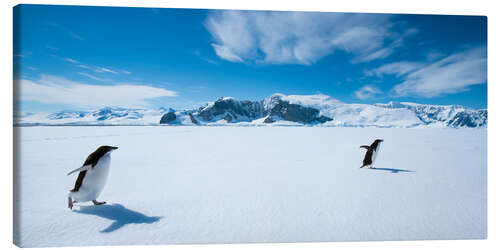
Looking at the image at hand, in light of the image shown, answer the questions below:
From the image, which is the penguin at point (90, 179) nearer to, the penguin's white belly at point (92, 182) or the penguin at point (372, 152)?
the penguin's white belly at point (92, 182)

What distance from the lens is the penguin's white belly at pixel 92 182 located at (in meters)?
2.07

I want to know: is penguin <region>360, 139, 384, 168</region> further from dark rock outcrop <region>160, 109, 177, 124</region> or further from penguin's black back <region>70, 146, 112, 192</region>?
dark rock outcrop <region>160, 109, 177, 124</region>

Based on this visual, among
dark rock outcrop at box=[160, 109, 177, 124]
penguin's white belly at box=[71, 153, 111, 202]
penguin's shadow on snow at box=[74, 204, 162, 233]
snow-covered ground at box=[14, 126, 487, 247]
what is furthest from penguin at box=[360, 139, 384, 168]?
dark rock outcrop at box=[160, 109, 177, 124]

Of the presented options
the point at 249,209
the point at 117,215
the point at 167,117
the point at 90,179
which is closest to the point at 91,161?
the point at 90,179

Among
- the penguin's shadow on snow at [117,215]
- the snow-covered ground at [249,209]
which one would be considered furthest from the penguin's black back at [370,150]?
the penguin's shadow on snow at [117,215]

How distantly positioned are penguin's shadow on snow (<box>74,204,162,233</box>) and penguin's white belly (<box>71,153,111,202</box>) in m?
0.12

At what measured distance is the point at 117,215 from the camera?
208cm

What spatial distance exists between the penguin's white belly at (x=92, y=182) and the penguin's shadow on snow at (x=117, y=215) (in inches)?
4.8

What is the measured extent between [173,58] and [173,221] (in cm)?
279

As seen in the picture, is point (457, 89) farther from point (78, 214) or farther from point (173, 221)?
point (78, 214)

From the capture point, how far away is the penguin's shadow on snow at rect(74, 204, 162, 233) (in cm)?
198

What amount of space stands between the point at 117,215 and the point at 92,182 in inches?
16.2

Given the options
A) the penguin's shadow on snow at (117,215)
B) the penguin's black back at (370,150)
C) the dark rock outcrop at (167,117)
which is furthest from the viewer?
the dark rock outcrop at (167,117)
